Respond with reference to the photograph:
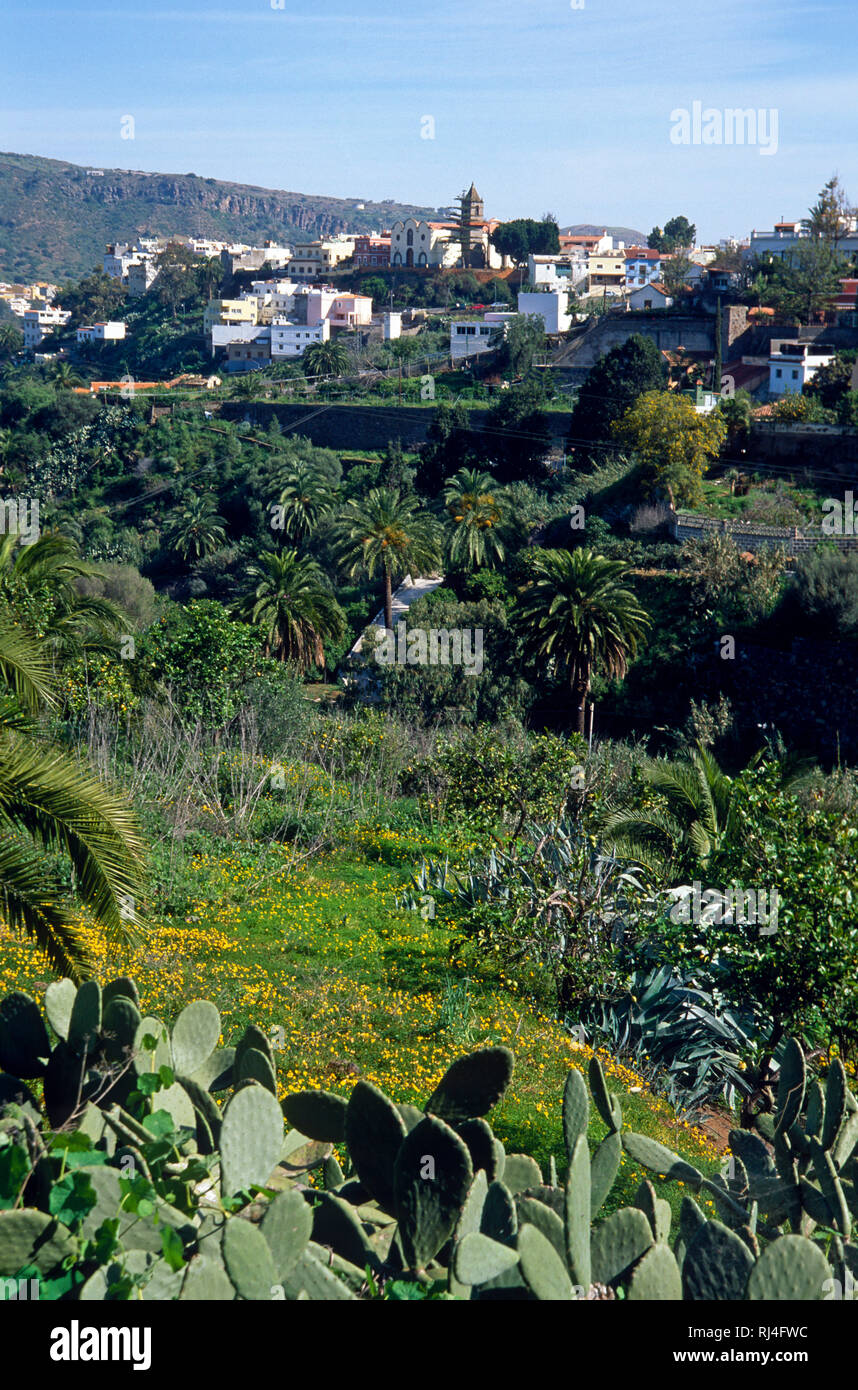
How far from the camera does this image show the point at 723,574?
94.2 feet

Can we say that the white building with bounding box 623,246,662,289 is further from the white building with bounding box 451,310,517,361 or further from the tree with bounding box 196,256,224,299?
the tree with bounding box 196,256,224,299

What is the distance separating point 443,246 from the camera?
94250 mm

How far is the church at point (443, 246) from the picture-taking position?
308ft

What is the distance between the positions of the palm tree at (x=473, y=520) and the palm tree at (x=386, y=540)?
1.88 meters

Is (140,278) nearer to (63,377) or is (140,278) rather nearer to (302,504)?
(63,377)

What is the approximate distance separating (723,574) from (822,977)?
2327 centimetres

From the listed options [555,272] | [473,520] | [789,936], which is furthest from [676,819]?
[555,272]

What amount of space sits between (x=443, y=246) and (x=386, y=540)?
239ft

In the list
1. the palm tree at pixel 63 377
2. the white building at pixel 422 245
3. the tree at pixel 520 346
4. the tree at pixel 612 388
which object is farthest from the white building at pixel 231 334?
the tree at pixel 612 388

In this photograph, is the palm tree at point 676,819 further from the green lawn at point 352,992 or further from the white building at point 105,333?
the white building at point 105,333

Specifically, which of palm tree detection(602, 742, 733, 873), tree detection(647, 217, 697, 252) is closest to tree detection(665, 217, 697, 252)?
tree detection(647, 217, 697, 252)

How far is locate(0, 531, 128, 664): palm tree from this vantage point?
12406 mm

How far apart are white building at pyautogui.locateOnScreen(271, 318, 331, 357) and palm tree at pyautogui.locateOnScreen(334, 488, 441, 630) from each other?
4853 centimetres

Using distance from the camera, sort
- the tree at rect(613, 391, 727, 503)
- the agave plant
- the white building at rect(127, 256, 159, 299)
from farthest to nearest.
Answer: the white building at rect(127, 256, 159, 299) → the tree at rect(613, 391, 727, 503) → the agave plant
